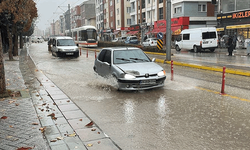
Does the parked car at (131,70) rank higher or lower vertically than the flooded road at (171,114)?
higher

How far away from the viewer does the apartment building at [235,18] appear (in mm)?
29744

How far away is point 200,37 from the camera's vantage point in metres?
26.7

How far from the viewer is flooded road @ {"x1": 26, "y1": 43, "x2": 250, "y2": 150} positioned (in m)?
4.45

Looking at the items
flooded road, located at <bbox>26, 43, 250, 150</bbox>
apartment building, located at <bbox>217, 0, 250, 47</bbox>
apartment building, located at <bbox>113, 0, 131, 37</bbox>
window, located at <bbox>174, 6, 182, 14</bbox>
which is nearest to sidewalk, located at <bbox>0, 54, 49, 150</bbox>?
flooded road, located at <bbox>26, 43, 250, 150</bbox>

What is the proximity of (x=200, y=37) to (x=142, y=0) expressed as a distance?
31.0 m

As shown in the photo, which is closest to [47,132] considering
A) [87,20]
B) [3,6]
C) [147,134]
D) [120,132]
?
[120,132]

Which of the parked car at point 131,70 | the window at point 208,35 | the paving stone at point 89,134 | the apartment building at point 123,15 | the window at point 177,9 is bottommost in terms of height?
the paving stone at point 89,134

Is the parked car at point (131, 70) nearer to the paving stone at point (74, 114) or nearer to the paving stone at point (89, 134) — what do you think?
the paving stone at point (74, 114)

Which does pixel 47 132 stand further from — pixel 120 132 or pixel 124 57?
pixel 124 57

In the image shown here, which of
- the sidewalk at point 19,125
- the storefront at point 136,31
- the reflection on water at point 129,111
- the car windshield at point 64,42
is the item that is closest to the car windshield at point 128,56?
the reflection on water at point 129,111

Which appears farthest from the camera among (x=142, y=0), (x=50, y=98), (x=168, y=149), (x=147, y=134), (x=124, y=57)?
(x=142, y=0)

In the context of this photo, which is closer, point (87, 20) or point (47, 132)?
point (47, 132)

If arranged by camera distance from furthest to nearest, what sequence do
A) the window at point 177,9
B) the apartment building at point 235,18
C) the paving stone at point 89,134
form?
the window at point 177,9, the apartment building at point 235,18, the paving stone at point 89,134

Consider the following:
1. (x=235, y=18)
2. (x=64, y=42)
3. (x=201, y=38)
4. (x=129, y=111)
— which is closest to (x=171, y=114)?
(x=129, y=111)
